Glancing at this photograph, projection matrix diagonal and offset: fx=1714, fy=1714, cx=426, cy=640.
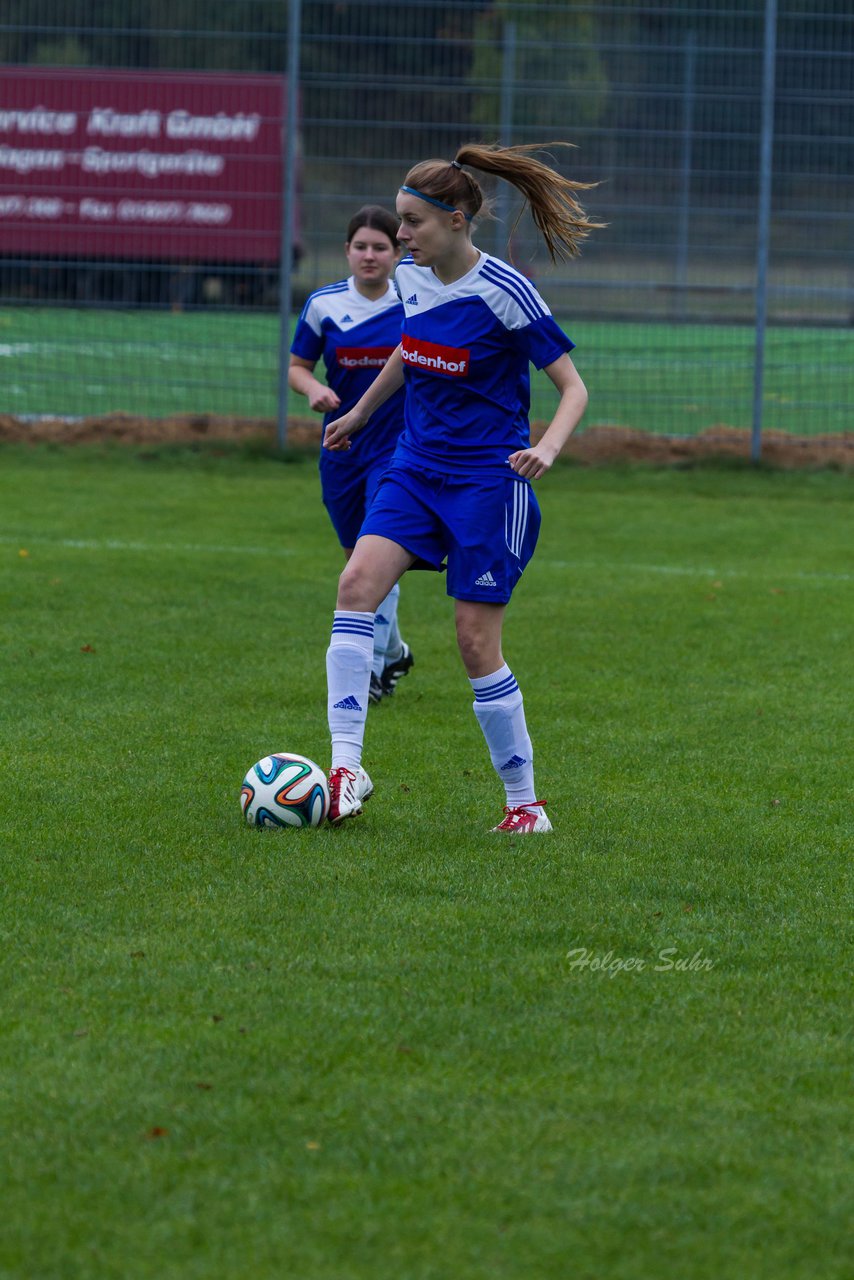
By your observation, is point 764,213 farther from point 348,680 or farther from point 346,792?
point 346,792

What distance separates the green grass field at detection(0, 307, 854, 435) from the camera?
15391mm

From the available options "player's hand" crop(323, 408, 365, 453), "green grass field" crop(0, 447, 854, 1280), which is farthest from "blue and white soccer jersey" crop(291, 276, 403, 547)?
"player's hand" crop(323, 408, 365, 453)

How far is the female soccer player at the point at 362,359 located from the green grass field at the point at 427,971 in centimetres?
30

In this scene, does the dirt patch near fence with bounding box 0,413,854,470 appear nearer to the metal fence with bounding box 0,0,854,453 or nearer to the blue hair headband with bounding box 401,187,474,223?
the metal fence with bounding box 0,0,854,453

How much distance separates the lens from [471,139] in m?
15.0

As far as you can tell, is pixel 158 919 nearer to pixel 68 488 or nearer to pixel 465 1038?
pixel 465 1038

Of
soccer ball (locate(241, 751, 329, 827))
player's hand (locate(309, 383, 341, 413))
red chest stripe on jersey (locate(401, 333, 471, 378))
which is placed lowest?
soccer ball (locate(241, 751, 329, 827))

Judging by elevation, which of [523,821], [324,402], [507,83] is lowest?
[523,821]

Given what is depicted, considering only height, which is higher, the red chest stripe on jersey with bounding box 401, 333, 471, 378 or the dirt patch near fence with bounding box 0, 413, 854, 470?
the red chest stripe on jersey with bounding box 401, 333, 471, 378

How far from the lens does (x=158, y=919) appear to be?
4215 millimetres

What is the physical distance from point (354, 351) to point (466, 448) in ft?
7.46

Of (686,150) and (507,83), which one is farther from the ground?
(507,83)

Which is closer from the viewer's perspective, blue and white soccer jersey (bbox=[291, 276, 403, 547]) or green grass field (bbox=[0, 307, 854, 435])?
blue and white soccer jersey (bbox=[291, 276, 403, 547])

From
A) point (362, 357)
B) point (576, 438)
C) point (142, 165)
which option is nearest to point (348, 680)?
point (362, 357)
